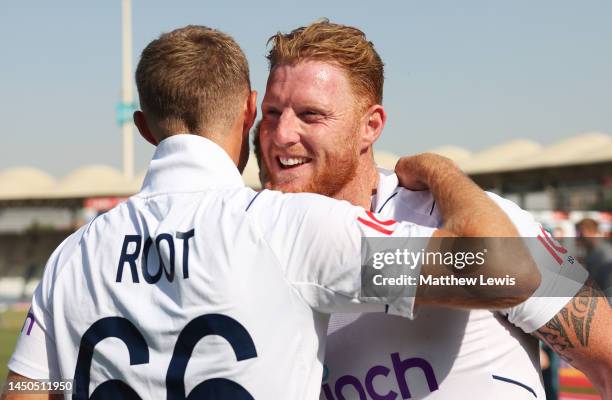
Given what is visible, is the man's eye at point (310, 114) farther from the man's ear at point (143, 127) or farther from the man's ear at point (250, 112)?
the man's ear at point (143, 127)

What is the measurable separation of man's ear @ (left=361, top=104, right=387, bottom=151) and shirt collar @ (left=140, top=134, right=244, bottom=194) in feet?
3.02

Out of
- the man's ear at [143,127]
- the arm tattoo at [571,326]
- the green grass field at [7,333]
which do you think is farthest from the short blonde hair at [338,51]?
the green grass field at [7,333]

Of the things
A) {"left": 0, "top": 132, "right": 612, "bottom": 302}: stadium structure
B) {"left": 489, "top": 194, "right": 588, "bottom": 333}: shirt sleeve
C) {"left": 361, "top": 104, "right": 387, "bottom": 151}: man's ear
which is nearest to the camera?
{"left": 489, "top": 194, "right": 588, "bottom": 333}: shirt sleeve

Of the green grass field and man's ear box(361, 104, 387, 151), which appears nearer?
man's ear box(361, 104, 387, 151)

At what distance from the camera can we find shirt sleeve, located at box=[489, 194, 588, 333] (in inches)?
101

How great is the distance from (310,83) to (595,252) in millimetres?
8576

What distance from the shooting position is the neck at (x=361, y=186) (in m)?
3.13

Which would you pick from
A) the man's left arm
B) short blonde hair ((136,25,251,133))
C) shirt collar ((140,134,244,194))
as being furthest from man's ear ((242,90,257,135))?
the man's left arm

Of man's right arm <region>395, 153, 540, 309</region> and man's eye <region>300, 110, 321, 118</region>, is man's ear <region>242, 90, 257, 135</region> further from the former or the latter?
man's right arm <region>395, 153, 540, 309</region>

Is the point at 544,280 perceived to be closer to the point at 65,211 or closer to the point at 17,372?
the point at 17,372

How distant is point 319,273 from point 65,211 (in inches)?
1834

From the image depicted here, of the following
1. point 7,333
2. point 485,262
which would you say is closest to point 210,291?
point 485,262

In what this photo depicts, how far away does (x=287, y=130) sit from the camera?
3.08 m

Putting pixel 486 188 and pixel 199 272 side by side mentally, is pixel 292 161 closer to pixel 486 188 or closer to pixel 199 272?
pixel 199 272
